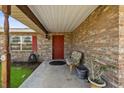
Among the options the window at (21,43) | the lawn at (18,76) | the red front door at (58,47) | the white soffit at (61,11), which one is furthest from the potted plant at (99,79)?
the window at (21,43)

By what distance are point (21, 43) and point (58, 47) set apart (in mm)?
3098

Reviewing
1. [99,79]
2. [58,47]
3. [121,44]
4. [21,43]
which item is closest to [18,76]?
[99,79]

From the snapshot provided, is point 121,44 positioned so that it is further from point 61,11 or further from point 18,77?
point 18,77

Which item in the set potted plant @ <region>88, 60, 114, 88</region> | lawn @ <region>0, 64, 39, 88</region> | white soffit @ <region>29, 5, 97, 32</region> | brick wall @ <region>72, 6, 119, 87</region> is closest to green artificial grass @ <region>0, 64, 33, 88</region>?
lawn @ <region>0, 64, 39, 88</region>

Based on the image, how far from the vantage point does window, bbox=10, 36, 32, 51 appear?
13.8 m

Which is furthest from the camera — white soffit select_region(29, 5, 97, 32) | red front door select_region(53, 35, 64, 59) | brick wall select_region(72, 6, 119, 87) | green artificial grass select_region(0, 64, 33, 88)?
red front door select_region(53, 35, 64, 59)

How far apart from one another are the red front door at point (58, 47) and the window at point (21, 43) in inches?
81.7

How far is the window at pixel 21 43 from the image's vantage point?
45.2 ft

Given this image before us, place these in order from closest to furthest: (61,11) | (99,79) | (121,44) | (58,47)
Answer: (121,44), (99,79), (61,11), (58,47)

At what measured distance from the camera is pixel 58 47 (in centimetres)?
1402

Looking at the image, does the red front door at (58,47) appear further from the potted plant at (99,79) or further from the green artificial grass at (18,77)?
the potted plant at (99,79)

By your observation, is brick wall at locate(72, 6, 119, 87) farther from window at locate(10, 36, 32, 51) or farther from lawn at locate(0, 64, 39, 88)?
window at locate(10, 36, 32, 51)

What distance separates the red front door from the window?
208 cm
